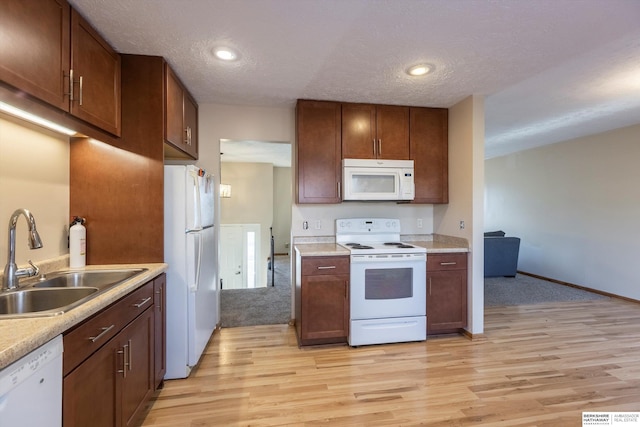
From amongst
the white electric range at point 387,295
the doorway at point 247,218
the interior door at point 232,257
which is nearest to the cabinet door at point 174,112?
the white electric range at point 387,295

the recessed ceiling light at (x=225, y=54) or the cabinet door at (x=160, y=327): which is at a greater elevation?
the recessed ceiling light at (x=225, y=54)

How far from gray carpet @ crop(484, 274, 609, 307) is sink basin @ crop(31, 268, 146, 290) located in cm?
408

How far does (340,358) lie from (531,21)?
9.04 feet

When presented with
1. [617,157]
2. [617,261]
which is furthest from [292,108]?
[617,261]

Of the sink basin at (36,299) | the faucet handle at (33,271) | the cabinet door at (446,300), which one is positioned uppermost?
the faucet handle at (33,271)

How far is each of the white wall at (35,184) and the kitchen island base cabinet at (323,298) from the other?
1794 mm

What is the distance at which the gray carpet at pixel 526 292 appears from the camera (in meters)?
4.11

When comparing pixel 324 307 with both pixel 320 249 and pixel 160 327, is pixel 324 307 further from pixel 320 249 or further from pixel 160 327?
pixel 160 327

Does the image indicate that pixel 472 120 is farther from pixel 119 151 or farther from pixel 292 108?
pixel 119 151

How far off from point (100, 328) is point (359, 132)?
265 cm

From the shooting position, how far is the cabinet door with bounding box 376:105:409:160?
3133 millimetres

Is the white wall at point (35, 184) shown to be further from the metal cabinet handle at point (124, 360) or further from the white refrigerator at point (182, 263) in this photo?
the metal cabinet handle at point (124, 360)

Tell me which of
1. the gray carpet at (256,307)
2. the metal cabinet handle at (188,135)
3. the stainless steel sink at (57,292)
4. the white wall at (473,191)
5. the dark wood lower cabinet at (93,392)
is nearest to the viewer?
the dark wood lower cabinet at (93,392)

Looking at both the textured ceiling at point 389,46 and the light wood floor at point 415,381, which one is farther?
the light wood floor at point 415,381
